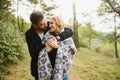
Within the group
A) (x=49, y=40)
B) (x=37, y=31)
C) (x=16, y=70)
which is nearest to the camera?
(x=49, y=40)

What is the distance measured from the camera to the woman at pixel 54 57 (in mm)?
2756

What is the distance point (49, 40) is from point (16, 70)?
6416 millimetres

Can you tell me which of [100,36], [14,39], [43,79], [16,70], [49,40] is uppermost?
[49,40]

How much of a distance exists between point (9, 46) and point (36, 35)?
6387mm

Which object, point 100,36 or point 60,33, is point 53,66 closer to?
point 60,33

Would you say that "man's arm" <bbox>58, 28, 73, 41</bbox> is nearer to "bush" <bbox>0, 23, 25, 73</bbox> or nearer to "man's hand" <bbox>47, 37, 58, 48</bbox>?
"man's hand" <bbox>47, 37, 58, 48</bbox>

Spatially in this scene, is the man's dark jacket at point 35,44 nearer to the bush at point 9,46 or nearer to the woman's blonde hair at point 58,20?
the woman's blonde hair at point 58,20

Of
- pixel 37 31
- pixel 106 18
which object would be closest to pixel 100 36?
pixel 106 18

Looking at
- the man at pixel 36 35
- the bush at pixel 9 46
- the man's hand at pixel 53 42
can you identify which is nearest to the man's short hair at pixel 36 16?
the man at pixel 36 35

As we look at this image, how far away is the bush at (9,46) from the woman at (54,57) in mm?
5577

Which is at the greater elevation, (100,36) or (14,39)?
(14,39)

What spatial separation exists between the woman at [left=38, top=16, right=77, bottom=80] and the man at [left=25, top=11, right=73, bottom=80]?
72 millimetres

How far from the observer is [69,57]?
9.34 feet

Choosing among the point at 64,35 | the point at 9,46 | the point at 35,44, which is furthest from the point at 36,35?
the point at 9,46
